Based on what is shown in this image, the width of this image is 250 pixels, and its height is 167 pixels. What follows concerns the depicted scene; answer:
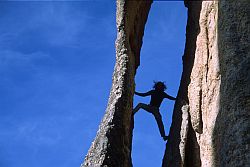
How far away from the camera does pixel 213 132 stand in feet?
30.3

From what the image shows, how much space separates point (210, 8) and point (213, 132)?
3.81 m

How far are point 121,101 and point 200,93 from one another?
7.17ft

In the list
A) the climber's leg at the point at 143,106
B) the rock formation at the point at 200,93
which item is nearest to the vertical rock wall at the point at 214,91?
the rock formation at the point at 200,93

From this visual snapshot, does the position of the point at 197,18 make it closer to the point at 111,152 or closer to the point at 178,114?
the point at 178,114

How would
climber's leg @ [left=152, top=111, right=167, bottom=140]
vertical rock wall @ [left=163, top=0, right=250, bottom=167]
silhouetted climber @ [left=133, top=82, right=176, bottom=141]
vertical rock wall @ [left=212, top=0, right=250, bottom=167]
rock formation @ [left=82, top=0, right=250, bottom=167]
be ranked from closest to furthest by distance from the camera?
vertical rock wall @ [left=212, top=0, right=250, bottom=167] < vertical rock wall @ [left=163, top=0, right=250, bottom=167] < rock formation @ [left=82, top=0, right=250, bottom=167] < climber's leg @ [left=152, top=111, right=167, bottom=140] < silhouetted climber @ [left=133, top=82, right=176, bottom=141]

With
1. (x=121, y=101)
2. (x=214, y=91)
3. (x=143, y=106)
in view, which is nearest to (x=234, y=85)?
(x=214, y=91)

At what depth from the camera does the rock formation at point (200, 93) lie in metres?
7.01

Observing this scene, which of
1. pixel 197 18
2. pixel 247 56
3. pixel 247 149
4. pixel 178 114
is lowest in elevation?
pixel 247 149

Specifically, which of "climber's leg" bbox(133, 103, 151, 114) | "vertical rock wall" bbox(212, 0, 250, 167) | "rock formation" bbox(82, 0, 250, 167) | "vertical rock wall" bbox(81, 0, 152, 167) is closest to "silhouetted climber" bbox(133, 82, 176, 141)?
"climber's leg" bbox(133, 103, 151, 114)

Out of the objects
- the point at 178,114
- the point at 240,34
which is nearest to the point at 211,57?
the point at 178,114

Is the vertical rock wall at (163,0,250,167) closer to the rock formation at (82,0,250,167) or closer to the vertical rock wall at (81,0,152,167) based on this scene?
the rock formation at (82,0,250,167)

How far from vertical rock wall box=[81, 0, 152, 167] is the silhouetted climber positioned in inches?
40.7

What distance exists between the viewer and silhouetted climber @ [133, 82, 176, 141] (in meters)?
13.1

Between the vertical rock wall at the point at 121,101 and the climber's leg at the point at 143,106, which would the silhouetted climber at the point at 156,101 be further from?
the vertical rock wall at the point at 121,101
